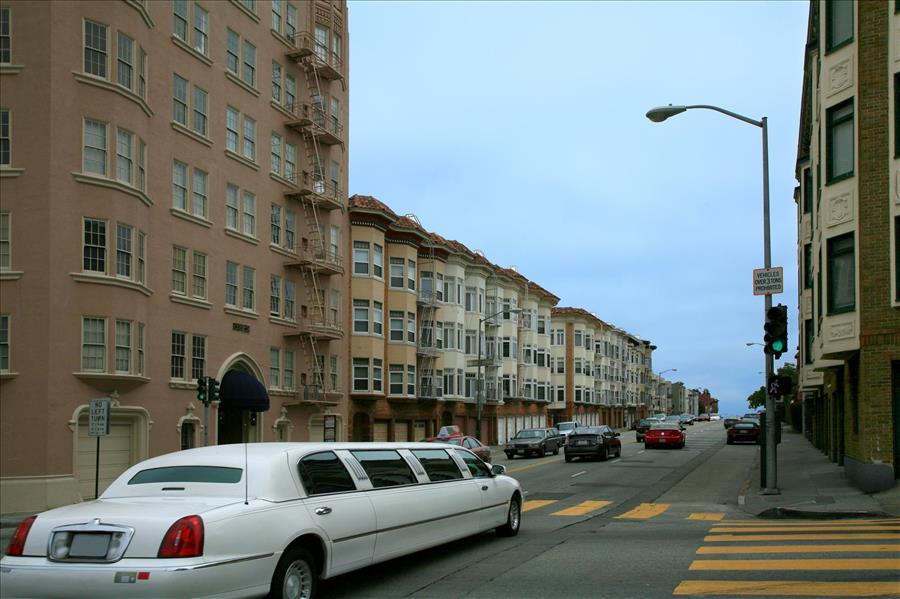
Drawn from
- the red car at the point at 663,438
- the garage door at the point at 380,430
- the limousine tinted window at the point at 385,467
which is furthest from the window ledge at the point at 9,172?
the red car at the point at 663,438

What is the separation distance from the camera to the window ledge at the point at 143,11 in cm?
2773

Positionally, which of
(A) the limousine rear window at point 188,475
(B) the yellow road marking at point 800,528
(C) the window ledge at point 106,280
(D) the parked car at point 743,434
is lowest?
(D) the parked car at point 743,434

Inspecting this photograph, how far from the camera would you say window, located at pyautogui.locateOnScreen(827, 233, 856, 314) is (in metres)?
21.2

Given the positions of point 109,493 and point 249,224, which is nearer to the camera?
point 109,493

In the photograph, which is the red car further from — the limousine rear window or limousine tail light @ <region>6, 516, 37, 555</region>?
limousine tail light @ <region>6, 516, 37, 555</region>

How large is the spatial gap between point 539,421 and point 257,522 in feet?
242

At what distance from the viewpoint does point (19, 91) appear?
83.6 feet

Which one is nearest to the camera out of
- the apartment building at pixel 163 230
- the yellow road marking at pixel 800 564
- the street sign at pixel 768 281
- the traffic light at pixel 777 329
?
the yellow road marking at pixel 800 564

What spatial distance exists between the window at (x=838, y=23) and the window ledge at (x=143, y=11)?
1978cm

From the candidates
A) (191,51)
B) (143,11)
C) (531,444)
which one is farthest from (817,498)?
(531,444)

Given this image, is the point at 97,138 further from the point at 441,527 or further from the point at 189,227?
the point at 441,527

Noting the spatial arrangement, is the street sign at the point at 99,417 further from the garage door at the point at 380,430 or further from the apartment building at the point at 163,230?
the garage door at the point at 380,430

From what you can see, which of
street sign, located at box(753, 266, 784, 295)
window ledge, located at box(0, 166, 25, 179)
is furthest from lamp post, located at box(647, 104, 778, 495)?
window ledge, located at box(0, 166, 25, 179)

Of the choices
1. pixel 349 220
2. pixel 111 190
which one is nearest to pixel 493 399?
pixel 349 220
